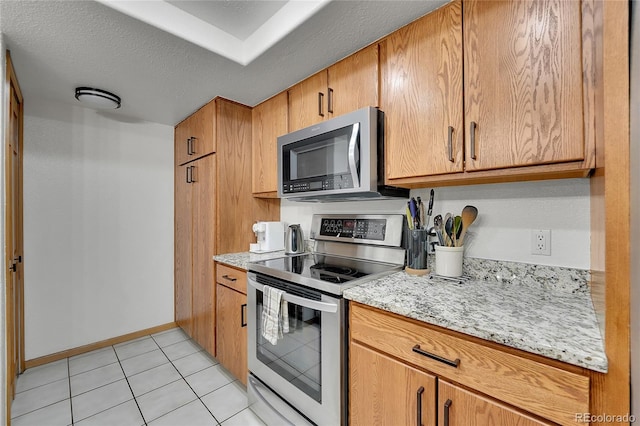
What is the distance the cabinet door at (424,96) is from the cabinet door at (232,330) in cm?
132

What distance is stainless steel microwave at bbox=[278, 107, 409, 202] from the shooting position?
1.40 metres

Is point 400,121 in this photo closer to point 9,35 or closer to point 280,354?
point 280,354

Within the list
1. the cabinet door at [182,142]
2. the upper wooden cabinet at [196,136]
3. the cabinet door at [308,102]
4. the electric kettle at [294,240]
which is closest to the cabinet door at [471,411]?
the electric kettle at [294,240]

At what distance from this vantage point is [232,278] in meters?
1.95

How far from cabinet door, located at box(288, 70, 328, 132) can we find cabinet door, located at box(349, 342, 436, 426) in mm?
1313

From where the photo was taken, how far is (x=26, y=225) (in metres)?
2.17

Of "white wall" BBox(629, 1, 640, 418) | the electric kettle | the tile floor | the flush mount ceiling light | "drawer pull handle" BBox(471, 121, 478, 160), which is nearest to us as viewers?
"white wall" BBox(629, 1, 640, 418)

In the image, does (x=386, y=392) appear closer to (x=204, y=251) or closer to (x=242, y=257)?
(x=242, y=257)

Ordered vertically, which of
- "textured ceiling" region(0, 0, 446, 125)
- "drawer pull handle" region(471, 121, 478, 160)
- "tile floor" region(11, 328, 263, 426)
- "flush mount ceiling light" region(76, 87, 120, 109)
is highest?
"textured ceiling" region(0, 0, 446, 125)

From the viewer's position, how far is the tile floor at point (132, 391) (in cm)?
167

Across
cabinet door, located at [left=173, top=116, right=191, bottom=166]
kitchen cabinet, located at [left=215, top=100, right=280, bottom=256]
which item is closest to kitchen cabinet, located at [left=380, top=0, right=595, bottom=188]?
kitchen cabinet, located at [left=215, top=100, right=280, bottom=256]

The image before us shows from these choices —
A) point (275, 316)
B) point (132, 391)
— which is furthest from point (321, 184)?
point (132, 391)

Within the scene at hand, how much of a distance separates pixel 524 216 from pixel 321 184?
3.30ft

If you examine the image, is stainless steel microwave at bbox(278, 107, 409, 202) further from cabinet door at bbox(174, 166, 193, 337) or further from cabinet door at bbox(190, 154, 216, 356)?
cabinet door at bbox(174, 166, 193, 337)
